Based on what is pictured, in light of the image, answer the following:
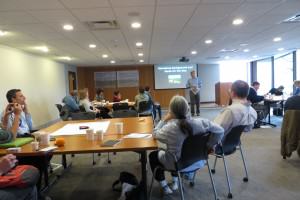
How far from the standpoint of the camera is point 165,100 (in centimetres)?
1348

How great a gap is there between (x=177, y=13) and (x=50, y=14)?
1.95 meters

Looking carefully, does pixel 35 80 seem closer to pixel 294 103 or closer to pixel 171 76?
pixel 294 103

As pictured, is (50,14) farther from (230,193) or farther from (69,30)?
(230,193)

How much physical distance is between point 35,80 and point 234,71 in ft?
35.0

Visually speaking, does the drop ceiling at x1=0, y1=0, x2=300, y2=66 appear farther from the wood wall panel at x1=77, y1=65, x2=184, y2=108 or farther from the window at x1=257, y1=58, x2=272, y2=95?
the wood wall panel at x1=77, y1=65, x2=184, y2=108

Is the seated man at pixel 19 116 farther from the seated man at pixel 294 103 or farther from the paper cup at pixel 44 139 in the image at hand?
the seated man at pixel 294 103

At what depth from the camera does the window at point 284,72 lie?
32.4 feet

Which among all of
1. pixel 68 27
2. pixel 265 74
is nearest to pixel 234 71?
pixel 265 74

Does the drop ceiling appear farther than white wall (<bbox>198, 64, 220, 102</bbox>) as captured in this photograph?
No

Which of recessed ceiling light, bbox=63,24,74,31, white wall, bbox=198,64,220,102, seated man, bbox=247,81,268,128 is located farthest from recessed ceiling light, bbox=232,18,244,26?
white wall, bbox=198,64,220,102

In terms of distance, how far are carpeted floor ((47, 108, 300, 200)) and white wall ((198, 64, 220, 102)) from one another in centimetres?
947

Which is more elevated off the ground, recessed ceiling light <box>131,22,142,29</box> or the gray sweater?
recessed ceiling light <box>131,22,142,29</box>

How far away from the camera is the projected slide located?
1327cm

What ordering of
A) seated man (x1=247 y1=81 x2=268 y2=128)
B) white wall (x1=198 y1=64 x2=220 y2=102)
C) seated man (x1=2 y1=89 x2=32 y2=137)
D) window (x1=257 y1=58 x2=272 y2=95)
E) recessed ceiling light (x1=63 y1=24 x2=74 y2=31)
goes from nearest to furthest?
seated man (x1=2 y1=89 x2=32 y2=137) → recessed ceiling light (x1=63 y1=24 x2=74 y2=31) → seated man (x1=247 y1=81 x2=268 y2=128) → window (x1=257 y1=58 x2=272 y2=95) → white wall (x1=198 y1=64 x2=220 y2=102)
